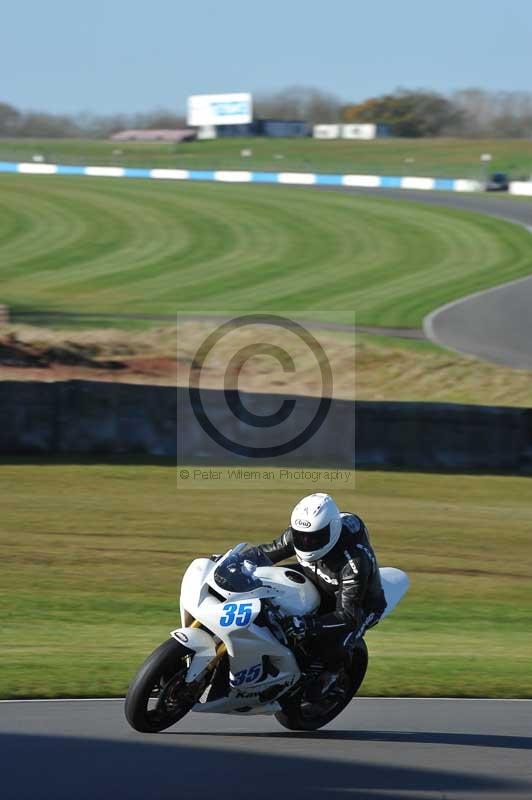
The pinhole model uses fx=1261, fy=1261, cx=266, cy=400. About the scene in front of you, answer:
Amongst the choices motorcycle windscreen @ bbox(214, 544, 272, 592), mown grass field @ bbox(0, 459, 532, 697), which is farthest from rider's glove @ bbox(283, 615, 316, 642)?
mown grass field @ bbox(0, 459, 532, 697)

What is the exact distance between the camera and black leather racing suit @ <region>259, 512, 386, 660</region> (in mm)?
7086

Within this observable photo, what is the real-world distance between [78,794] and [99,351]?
21.0m

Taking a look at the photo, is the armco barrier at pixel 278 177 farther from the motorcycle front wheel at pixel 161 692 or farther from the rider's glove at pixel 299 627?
the motorcycle front wheel at pixel 161 692

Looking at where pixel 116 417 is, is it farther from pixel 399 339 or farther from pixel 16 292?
pixel 16 292

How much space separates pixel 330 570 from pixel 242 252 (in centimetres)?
3682

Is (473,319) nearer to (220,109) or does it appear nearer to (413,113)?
(220,109)

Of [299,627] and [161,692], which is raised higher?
[299,627]

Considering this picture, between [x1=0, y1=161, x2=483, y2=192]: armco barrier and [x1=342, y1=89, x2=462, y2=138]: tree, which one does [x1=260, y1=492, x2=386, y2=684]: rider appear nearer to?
[x1=0, y1=161, x2=483, y2=192]: armco barrier

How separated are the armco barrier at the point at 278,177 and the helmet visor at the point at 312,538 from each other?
2455 inches

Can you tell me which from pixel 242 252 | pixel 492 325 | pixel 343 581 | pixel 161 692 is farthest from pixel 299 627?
pixel 242 252

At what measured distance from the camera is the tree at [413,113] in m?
141

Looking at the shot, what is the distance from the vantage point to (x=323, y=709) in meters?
7.39

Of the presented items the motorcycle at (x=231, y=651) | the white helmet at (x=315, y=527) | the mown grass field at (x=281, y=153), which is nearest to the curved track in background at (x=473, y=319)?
the white helmet at (x=315, y=527)

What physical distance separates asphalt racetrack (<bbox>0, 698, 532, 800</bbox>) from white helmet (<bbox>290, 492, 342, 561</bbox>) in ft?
3.57
